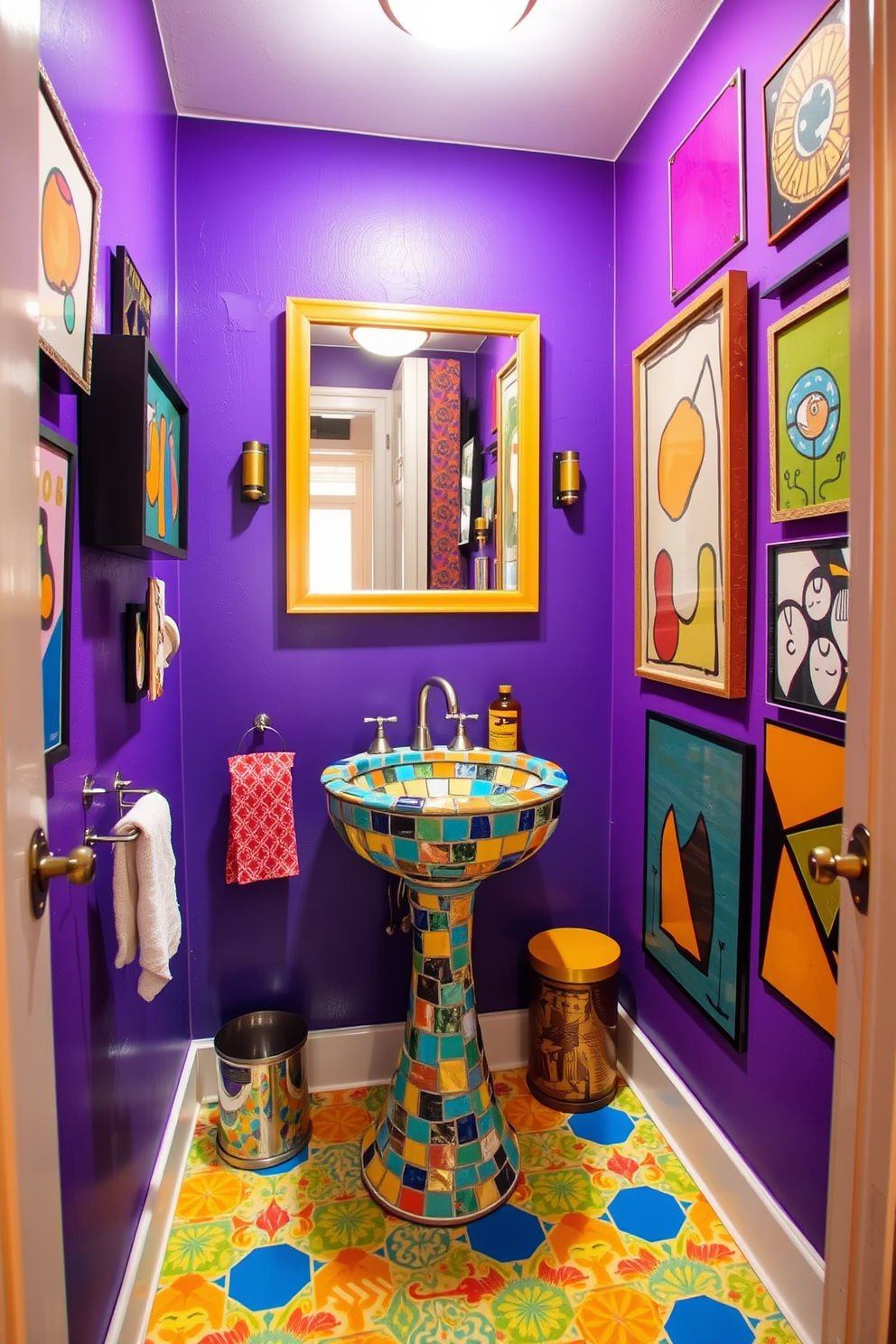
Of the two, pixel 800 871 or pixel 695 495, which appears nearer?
pixel 800 871

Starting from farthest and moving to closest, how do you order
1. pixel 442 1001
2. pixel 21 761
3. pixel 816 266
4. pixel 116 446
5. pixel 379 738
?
pixel 379 738 → pixel 442 1001 → pixel 816 266 → pixel 116 446 → pixel 21 761

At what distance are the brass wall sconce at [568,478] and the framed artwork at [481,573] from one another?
0.27 m

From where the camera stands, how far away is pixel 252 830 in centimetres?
191

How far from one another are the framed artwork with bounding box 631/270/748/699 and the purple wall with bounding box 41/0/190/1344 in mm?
1138

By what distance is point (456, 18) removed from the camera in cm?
144

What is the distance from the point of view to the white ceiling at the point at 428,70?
1.61 meters

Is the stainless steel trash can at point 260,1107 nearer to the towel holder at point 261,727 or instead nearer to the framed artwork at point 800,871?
the towel holder at point 261,727

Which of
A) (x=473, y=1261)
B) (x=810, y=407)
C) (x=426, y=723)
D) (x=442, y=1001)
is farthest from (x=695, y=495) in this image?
(x=473, y=1261)

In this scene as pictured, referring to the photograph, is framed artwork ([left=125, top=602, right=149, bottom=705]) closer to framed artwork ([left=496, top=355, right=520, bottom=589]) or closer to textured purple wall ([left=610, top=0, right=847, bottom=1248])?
framed artwork ([left=496, top=355, right=520, bottom=589])

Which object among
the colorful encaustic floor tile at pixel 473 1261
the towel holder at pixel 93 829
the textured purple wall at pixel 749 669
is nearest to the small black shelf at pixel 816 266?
the textured purple wall at pixel 749 669

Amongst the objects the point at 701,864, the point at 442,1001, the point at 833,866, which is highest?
the point at 833,866

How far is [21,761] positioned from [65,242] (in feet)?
2.28

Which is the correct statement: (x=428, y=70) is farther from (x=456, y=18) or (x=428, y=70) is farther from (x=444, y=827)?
(x=444, y=827)

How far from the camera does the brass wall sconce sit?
2053 mm
